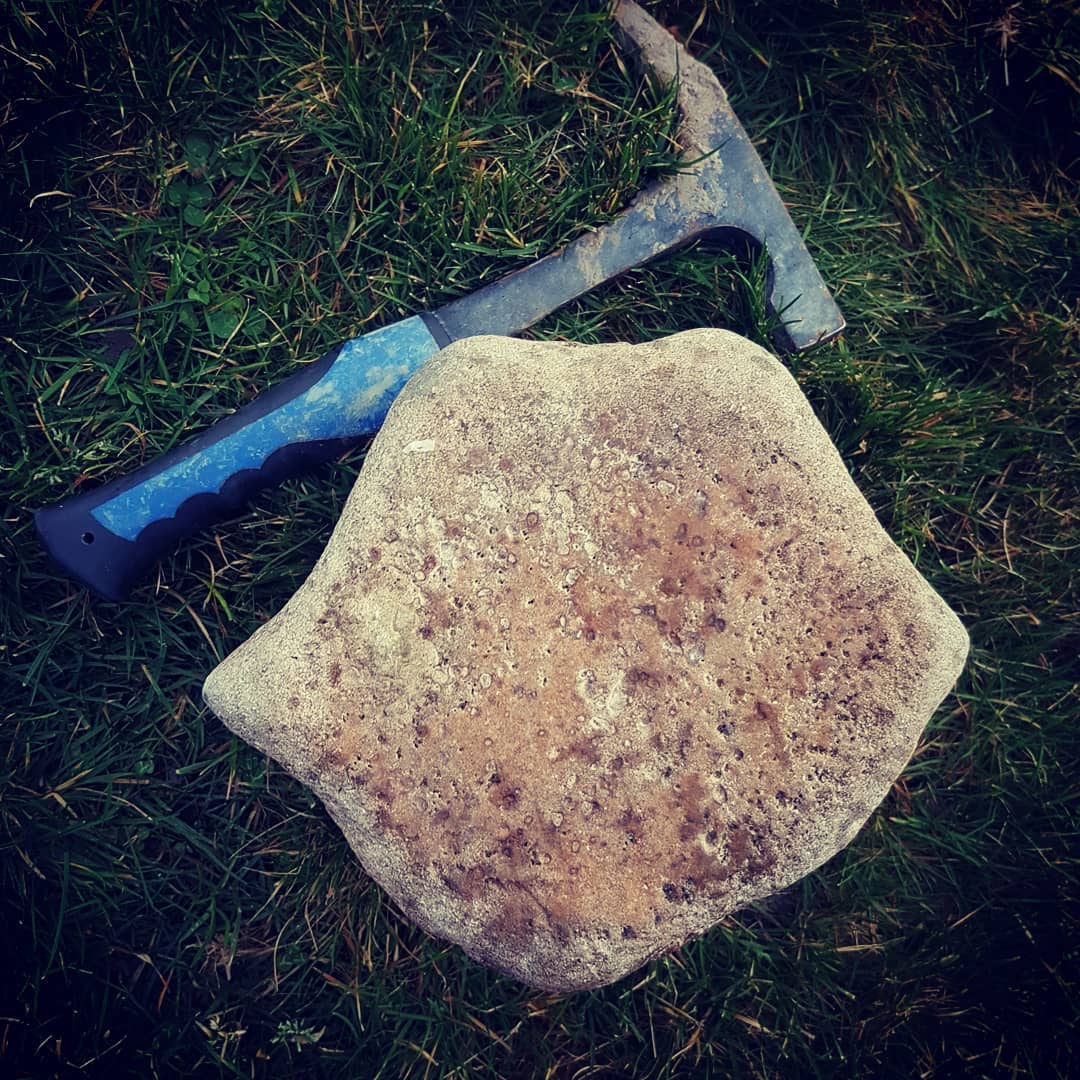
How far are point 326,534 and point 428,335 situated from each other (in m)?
0.68

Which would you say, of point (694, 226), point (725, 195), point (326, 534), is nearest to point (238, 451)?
point (326, 534)

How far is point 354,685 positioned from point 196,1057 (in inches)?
57.1

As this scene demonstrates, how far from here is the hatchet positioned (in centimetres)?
212

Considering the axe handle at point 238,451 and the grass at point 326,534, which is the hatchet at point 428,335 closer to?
the axe handle at point 238,451

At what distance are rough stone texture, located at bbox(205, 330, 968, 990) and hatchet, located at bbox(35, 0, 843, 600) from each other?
0.42 metres

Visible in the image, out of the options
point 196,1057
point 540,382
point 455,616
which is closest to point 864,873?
point 455,616

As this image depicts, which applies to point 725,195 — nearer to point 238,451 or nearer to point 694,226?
point 694,226

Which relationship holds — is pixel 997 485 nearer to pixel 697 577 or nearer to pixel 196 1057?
pixel 697 577

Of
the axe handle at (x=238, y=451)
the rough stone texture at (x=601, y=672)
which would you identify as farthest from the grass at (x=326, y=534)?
the rough stone texture at (x=601, y=672)

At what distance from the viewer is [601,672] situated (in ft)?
5.51

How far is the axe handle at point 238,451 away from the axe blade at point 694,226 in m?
0.30

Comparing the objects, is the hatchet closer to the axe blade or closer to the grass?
the axe blade

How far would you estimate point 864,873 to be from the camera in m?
2.50

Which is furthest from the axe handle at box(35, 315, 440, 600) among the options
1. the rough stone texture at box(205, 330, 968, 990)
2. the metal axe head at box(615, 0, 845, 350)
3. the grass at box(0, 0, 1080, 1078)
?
the metal axe head at box(615, 0, 845, 350)
